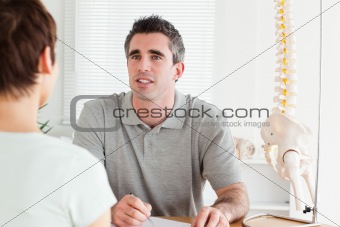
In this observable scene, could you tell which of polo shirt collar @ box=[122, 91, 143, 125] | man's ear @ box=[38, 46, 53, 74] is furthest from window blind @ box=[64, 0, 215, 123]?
man's ear @ box=[38, 46, 53, 74]

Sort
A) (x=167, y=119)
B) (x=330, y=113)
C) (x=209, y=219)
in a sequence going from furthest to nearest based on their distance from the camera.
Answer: (x=330, y=113), (x=167, y=119), (x=209, y=219)

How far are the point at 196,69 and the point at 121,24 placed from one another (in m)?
0.51

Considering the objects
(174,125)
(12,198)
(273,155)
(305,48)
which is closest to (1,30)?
(12,198)

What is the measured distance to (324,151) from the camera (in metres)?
2.80

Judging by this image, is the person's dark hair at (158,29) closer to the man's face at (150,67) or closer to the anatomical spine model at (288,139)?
the man's face at (150,67)

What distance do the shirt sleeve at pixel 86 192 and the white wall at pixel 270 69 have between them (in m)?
2.24

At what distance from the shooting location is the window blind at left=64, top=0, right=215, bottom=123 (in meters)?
3.02

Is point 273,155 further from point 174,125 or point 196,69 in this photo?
point 196,69

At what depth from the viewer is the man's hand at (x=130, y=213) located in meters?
1.20

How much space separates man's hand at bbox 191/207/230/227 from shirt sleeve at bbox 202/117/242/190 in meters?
0.35

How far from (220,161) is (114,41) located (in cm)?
172

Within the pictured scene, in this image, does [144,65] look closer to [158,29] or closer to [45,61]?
[158,29]

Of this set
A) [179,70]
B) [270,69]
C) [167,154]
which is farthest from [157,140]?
[270,69]

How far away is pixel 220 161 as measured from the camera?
1.53 m
